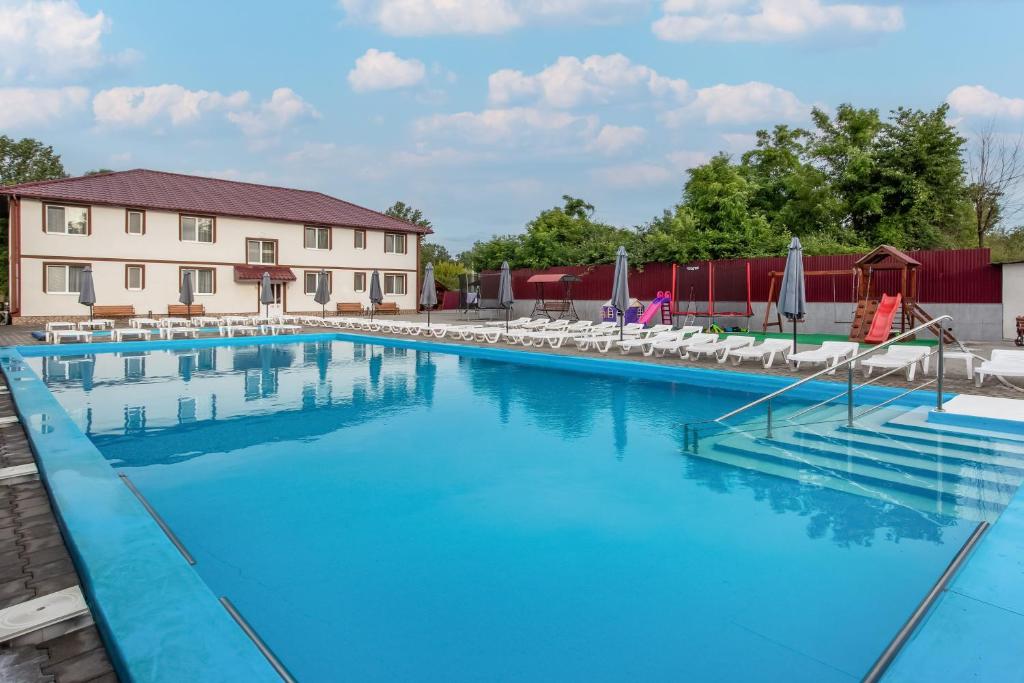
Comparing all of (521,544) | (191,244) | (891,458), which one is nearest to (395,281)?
(191,244)

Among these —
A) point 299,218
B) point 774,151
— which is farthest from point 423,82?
point 774,151

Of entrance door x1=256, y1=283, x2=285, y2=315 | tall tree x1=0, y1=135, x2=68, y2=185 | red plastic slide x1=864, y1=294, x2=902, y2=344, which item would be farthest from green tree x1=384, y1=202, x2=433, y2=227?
red plastic slide x1=864, y1=294, x2=902, y2=344

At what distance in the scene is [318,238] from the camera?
30469 mm

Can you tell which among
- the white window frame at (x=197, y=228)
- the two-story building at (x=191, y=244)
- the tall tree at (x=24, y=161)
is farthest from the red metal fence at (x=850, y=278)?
the tall tree at (x=24, y=161)

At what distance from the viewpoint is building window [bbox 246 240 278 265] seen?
28.4 m

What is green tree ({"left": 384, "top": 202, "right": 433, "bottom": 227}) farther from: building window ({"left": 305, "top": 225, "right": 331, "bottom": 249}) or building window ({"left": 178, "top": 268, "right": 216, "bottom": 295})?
building window ({"left": 178, "top": 268, "right": 216, "bottom": 295})

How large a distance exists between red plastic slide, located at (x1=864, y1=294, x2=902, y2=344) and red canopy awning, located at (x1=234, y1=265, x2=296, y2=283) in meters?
22.7

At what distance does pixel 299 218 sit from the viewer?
2952cm

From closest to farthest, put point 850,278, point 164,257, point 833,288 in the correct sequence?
point 850,278 → point 833,288 → point 164,257

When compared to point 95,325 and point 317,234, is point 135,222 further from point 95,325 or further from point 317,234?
point 95,325

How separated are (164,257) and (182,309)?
217 cm

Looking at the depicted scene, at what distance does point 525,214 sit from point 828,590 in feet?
116

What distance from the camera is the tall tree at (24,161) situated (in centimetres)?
4586

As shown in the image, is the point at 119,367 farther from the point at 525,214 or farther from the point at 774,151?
the point at 774,151
